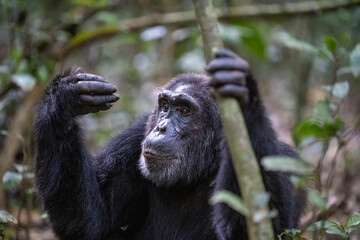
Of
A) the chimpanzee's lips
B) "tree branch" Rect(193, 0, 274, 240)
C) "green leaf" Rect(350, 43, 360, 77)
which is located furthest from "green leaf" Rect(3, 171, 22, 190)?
"green leaf" Rect(350, 43, 360, 77)

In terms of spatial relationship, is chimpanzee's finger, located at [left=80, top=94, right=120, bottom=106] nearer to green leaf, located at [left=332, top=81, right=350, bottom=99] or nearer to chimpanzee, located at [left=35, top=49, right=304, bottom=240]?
chimpanzee, located at [left=35, top=49, right=304, bottom=240]

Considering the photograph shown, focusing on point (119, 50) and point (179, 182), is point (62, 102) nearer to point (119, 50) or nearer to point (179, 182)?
point (179, 182)

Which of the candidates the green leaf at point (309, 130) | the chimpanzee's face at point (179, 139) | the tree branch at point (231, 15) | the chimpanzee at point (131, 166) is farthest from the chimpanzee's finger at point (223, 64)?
the tree branch at point (231, 15)

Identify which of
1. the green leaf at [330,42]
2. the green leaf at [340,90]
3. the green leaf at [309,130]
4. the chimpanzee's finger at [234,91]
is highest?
the green leaf at [330,42]

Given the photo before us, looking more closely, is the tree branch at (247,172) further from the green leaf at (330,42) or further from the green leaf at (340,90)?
the green leaf at (340,90)

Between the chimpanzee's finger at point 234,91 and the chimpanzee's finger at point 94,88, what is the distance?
149 cm

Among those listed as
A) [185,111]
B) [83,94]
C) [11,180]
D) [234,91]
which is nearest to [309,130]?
[234,91]

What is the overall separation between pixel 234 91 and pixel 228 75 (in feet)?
0.44

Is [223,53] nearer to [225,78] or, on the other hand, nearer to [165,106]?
[225,78]

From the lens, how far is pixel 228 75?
3201 mm

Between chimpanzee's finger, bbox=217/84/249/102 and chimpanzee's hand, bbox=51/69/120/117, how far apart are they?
151 centimetres

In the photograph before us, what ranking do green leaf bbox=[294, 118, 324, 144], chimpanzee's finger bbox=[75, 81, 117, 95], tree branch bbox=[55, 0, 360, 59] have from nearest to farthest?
1. green leaf bbox=[294, 118, 324, 144]
2. chimpanzee's finger bbox=[75, 81, 117, 95]
3. tree branch bbox=[55, 0, 360, 59]

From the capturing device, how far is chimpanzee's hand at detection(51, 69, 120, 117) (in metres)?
4.47

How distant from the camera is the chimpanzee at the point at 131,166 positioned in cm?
469
